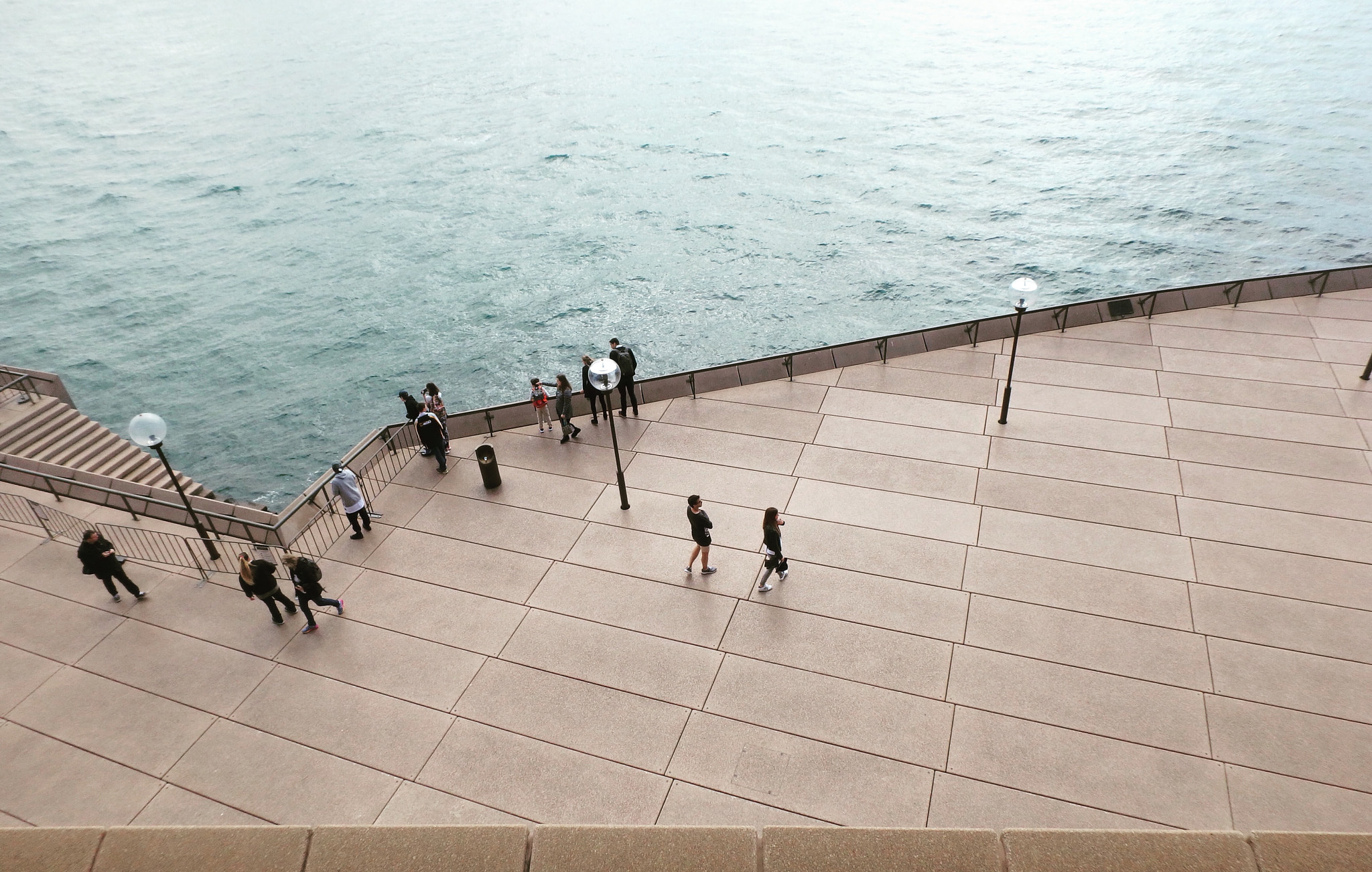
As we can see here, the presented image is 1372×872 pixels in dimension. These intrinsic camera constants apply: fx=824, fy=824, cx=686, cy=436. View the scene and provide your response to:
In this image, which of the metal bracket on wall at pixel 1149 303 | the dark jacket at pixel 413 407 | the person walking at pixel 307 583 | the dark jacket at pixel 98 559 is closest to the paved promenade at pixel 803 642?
the person walking at pixel 307 583

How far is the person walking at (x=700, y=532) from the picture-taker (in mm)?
10609

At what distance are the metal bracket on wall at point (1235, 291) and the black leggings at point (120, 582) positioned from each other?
67.4 feet

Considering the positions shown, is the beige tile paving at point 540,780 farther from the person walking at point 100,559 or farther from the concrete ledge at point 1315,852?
the person walking at point 100,559

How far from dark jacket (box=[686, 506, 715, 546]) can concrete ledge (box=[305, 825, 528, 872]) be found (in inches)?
214

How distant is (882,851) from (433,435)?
10544 millimetres

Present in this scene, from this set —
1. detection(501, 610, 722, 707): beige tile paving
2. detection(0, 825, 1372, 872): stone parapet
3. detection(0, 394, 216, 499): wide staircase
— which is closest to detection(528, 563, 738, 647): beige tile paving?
detection(501, 610, 722, 707): beige tile paving

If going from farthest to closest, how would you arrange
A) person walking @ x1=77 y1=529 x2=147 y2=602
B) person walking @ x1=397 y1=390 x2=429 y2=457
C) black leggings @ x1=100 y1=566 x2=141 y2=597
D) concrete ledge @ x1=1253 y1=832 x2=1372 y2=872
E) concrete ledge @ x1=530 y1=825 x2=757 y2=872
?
person walking @ x1=397 y1=390 x2=429 y2=457 → black leggings @ x1=100 y1=566 x2=141 y2=597 → person walking @ x1=77 y1=529 x2=147 y2=602 → concrete ledge @ x1=530 y1=825 x2=757 y2=872 → concrete ledge @ x1=1253 y1=832 x2=1372 y2=872

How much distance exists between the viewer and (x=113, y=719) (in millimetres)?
10148

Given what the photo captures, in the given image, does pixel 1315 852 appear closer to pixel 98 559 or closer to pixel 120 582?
pixel 98 559

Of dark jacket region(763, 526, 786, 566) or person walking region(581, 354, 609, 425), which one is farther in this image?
person walking region(581, 354, 609, 425)

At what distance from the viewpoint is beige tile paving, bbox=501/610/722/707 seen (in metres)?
10.1

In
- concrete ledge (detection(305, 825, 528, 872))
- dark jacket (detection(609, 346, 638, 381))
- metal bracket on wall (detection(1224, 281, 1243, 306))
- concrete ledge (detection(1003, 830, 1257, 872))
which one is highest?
concrete ledge (detection(305, 825, 528, 872))

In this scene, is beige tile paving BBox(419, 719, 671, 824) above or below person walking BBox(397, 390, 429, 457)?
below

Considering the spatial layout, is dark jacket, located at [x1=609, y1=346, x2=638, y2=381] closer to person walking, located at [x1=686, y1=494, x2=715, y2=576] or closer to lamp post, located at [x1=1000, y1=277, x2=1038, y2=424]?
person walking, located at [x1=686, y1=494, x2=715, y2=576]
